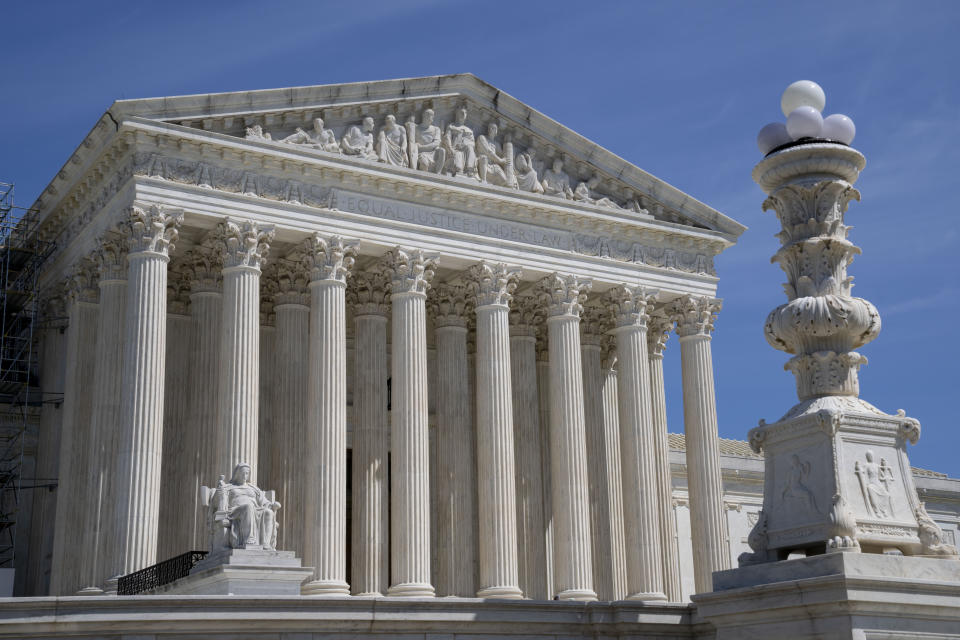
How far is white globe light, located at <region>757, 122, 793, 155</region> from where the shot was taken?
17750 millimetres

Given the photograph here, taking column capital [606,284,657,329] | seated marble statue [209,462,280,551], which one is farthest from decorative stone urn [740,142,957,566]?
column capital [606,284,657,329]

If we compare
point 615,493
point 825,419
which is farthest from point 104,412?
point 825,419

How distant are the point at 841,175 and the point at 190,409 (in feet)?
84.5

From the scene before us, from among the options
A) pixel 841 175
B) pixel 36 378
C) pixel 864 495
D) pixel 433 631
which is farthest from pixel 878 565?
pixel 36 378

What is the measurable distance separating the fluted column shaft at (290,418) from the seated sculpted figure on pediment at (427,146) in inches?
234

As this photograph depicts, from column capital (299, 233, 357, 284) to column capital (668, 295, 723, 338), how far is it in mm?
12806

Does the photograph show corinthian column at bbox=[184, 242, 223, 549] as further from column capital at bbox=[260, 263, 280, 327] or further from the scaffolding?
the scaffolding

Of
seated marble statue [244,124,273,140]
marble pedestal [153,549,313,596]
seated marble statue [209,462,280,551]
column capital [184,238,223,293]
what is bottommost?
marble pedestal [153,549,313,596]

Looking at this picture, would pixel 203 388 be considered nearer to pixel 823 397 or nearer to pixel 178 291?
pixel 178 291

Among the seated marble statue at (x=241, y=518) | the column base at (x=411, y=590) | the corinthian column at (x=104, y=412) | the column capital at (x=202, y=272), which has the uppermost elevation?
the column capital at (x=202, y=272)

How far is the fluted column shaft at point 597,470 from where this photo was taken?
144 feet

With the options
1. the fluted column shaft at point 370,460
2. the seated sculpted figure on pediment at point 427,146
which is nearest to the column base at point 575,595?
the fluted column shaft at point 370,460

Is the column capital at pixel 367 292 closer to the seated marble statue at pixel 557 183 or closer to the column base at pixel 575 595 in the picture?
the seated marble statue at pixel 557 183

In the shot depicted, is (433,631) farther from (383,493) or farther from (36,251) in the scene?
(36,251)
